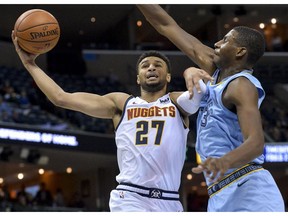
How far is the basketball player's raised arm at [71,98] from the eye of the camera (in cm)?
501

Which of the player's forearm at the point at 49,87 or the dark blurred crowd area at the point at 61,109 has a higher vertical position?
the dark blurred crowd area at the point at 61,109

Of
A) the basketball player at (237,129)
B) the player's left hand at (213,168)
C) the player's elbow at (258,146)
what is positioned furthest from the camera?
the basketball player at (237,129)

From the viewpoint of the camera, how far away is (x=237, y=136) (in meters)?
3.98

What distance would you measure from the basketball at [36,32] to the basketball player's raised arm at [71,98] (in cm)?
6

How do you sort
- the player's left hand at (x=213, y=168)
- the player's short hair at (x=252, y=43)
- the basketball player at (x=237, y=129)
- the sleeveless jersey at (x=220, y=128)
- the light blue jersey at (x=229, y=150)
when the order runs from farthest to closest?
the player's short hair at (x=252, y=43) → the sleeveless jersey at (x=220, y=128) → the light blue jersey at (x=229, y=150) → the basketball player at (x=237, y=129) → the player's left hand at (x=213, y=168)

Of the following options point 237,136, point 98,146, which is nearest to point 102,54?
point 98,146

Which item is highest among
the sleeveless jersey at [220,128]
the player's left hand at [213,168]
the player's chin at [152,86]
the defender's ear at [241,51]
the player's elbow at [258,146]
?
the player's chin at [152,86]

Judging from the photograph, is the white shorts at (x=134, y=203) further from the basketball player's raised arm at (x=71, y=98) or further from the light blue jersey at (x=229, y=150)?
the light blue jersey at (x=229, y=150)

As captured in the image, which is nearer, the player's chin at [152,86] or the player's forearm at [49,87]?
the player's forearm at [49,87]

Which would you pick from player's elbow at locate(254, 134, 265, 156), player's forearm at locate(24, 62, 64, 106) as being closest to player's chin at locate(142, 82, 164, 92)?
player's forearm at locate(24, 62, 64, 106)

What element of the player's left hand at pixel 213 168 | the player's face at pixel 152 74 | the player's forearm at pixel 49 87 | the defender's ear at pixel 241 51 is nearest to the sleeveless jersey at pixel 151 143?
the player's face at pixel 152 74

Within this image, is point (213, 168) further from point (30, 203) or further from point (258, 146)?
point (30, 203)

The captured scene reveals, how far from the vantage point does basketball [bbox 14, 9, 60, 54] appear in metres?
5.13

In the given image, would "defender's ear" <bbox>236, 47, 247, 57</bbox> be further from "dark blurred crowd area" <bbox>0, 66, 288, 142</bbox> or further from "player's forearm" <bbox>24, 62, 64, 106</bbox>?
"dark blurred crowd area" <bbox>0, 66, 288, 142</bbox>
